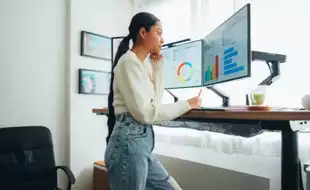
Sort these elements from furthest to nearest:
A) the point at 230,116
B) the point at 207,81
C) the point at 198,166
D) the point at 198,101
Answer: the point at 198,166
the point at 207,81
the point at 198,101
the point at 230,116

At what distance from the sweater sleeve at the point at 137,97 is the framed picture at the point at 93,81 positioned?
1.43 meters

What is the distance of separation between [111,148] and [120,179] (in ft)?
0.40

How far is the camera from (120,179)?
1006 millimetres

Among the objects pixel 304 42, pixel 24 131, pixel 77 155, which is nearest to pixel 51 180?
pixel 24 131

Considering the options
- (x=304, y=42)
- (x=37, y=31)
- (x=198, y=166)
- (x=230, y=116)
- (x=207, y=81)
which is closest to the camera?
(x=230, y=116)

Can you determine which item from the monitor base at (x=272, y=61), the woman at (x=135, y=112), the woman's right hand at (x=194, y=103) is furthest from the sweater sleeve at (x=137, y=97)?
the monitor base at (x=272, y=61)

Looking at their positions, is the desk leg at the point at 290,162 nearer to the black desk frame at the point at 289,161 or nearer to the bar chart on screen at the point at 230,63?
the black desk frame at the point at 289,161

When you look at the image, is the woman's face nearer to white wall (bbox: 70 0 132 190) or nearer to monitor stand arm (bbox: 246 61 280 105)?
monitor stand arm (bbox: 246 61 280 105)

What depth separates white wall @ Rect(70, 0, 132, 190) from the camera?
235cm

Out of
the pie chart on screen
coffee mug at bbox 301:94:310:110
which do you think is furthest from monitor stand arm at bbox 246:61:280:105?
the pie chart on screen

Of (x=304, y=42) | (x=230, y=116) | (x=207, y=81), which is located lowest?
(x=230, y=116)

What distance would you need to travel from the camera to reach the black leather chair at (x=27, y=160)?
1.67 metres

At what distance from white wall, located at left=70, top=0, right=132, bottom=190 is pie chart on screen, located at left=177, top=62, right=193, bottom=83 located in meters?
0.94

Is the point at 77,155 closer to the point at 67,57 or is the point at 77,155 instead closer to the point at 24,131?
the point at 24,131
